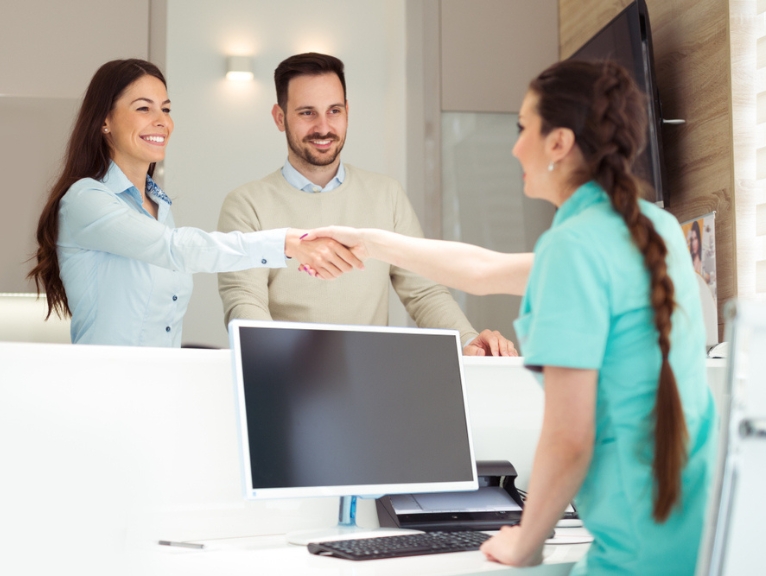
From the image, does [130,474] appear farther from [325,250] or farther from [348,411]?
[325,250]

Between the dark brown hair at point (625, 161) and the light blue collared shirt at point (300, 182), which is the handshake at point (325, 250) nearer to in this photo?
the light blue collared shirt at point (300, 182)

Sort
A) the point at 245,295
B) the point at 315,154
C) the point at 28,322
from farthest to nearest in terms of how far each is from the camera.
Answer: the point at 28,322
the point at 315,154
the point at 245,295

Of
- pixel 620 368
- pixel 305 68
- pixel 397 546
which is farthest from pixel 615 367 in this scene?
pixel 305 68

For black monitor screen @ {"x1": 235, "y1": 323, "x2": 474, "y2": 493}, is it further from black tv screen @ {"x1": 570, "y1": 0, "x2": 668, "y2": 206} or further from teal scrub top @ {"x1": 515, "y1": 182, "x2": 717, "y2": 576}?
black tv screen @ {"x1": 570, "y1": 0, "x2": 668, "y2": 206}

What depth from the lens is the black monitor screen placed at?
63.9 inches

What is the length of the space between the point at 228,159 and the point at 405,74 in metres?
1.04

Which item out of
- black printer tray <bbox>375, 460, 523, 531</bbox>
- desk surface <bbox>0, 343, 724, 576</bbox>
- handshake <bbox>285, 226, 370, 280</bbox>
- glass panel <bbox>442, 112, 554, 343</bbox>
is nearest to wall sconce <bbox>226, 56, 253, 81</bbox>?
glass panel <bbox>442, 112, 554, 343</bbox>

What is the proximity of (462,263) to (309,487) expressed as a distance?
53cm

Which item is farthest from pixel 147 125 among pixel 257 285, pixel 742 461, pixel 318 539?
pixel 742 461

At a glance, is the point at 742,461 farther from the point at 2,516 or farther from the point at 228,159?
the point at 228,159

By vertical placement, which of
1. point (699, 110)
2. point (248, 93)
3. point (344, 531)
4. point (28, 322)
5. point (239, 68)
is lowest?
point (344, 531)

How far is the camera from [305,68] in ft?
10.3

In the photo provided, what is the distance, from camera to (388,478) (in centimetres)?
172

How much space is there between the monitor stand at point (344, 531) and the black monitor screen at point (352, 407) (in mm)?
104
